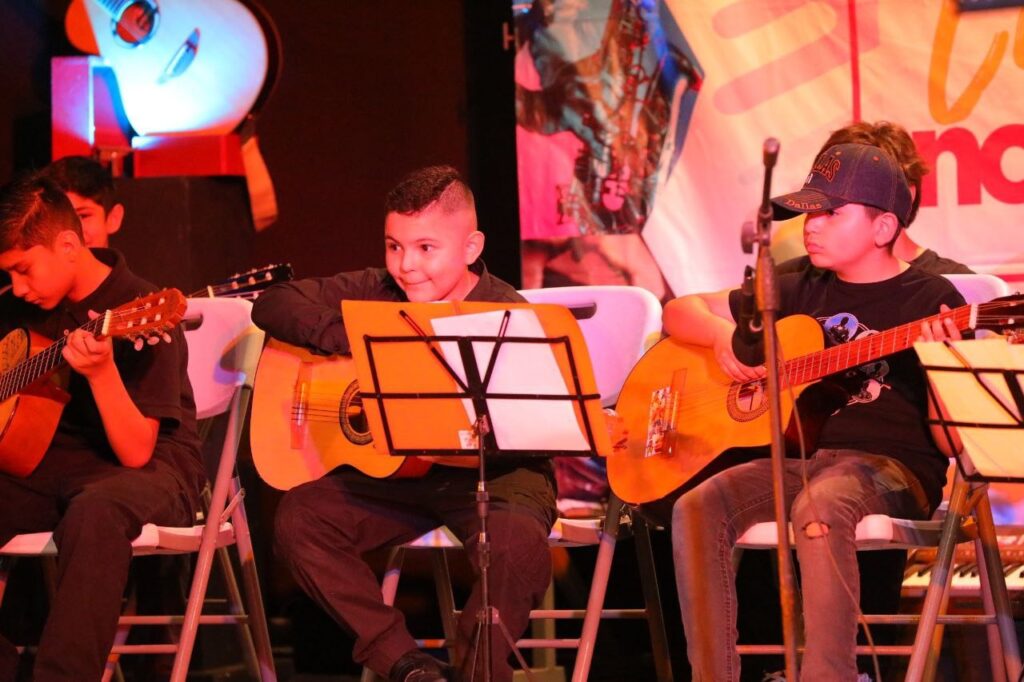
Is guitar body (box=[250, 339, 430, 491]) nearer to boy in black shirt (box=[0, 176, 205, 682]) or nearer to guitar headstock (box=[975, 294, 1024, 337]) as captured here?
boy in black shirt (box=[0, 176, 205, 682])

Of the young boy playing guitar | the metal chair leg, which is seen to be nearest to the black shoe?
Answer: the young boy playing guitar

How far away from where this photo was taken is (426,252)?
337 cm

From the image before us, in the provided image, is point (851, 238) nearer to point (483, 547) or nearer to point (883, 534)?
point (883, 534)

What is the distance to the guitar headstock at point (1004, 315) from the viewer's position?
276 centimetres

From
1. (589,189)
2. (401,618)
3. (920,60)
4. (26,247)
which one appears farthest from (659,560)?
(26,247)

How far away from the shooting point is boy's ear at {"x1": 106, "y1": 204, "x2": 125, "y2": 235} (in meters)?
4.30

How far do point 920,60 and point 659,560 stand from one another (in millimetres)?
1835

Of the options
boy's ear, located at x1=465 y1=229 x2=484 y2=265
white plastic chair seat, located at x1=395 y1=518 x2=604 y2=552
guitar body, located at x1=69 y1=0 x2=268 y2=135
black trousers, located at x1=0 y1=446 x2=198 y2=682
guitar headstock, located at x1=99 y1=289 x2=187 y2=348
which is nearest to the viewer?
black trousers, located at x1=0 y1=446 x2=198 y2=682

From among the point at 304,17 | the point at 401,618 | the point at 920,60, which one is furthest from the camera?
the point at 304,17

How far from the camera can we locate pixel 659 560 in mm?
4395

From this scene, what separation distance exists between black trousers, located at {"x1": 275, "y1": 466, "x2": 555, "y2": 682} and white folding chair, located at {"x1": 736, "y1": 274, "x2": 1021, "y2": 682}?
20.1 inches

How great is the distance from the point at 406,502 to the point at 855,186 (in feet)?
4.50

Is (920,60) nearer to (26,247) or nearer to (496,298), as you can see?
(496,298)

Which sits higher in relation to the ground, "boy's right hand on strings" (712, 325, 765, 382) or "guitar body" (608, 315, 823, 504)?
"boy's right hand on strings" (712, 325, 765, 382)
